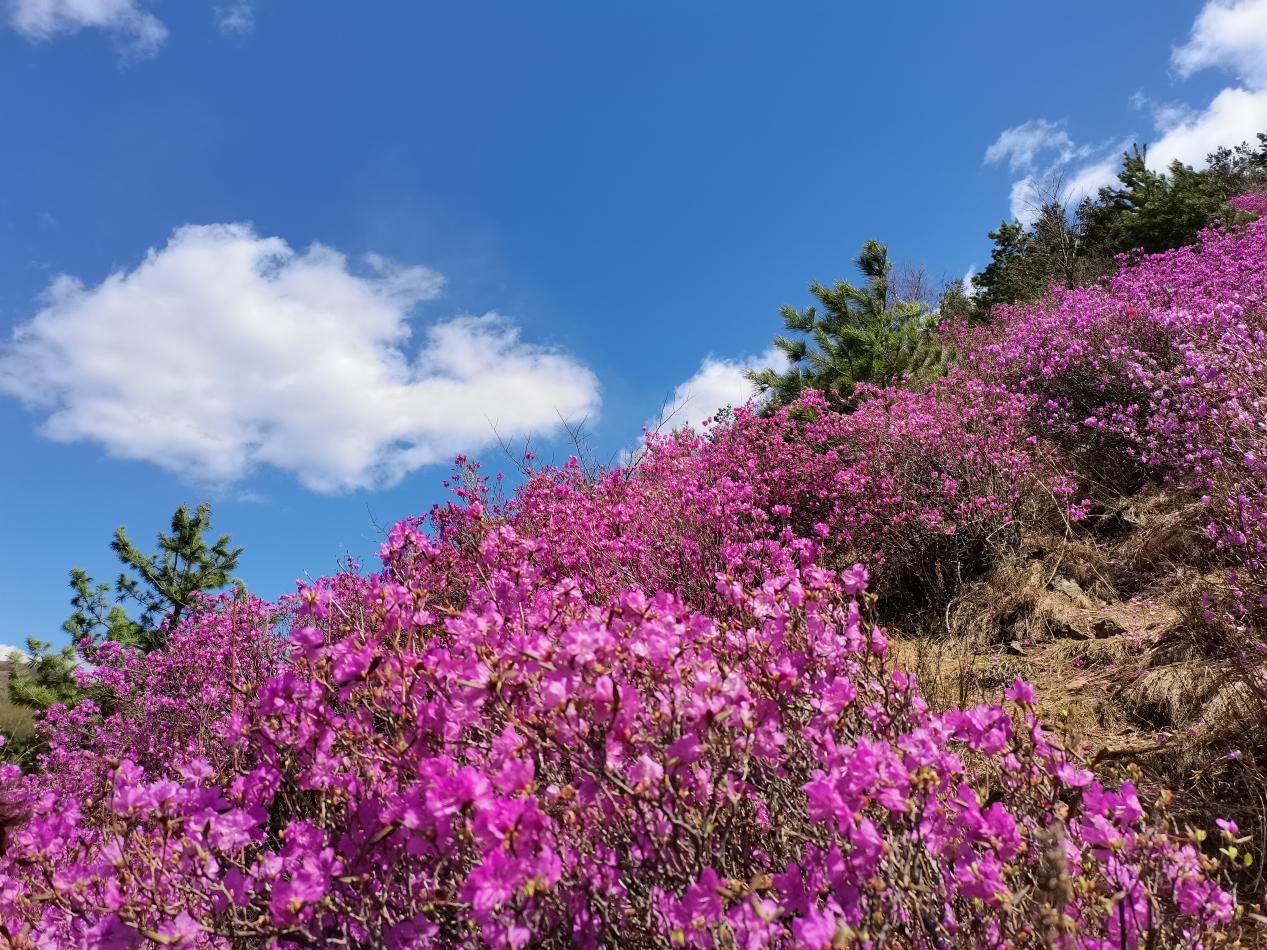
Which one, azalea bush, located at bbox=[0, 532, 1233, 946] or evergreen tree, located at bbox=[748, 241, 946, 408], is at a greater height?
evergreen tree, located at bbox=[748, 241, 946, 408]

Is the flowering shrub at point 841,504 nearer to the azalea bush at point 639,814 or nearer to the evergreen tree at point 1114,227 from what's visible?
the azalea bush at point 639,814

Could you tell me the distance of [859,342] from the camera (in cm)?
1209

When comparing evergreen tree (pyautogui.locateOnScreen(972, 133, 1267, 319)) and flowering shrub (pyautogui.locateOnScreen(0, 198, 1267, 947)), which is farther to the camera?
evergreen tree (pyautogui.locateOnScreen(972, 133, 1267, 319))

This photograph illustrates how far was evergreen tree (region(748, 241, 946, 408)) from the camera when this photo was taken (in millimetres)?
11734

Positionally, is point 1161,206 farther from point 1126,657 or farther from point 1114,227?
point 1126,657

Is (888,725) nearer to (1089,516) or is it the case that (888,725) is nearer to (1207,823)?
(1207,823)

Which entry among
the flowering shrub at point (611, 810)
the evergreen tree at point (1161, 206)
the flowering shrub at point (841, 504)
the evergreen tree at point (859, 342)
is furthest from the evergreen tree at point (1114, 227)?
the flowering shrub at point (611, 810)

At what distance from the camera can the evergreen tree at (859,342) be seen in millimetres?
11734

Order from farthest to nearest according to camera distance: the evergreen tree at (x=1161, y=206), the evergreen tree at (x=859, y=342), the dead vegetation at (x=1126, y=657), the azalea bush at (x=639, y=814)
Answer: the evergreen tree at (x=1161, y=206)
the evergreen tree at (x=859, y=342)
the dead vegetation at (x=1126, y=657)
the azalea bush at (x=639, y=814)

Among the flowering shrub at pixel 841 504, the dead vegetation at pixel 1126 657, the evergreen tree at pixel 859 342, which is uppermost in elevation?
the evergreen tree at pixel 859 342

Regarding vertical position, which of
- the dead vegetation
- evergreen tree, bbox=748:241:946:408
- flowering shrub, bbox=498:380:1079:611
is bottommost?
the dead vegetation

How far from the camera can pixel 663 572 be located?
564 centimetres

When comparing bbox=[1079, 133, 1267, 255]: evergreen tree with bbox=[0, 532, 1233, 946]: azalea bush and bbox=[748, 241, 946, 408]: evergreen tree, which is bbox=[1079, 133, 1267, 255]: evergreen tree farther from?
bbox=[0, 532, 1233, 946]: azalea bush

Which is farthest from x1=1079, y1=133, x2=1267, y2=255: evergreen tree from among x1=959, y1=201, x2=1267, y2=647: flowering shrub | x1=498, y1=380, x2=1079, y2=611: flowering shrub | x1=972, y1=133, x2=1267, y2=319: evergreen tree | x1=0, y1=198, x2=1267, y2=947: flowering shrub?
x1=0, y1=198, x2=1267, y2=947: flowering shrub
